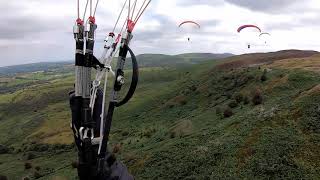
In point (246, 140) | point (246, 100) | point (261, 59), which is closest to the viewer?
point (246, 140)

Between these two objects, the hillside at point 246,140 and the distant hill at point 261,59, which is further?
the distant hill at point 261,59

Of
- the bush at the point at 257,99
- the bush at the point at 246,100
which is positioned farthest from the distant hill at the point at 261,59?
the bush at the point at 257,99

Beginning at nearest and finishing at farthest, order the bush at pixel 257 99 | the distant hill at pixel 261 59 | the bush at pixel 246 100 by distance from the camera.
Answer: the bush at pixel 257 99, the bush at pixel 246 100, the distant hill at pixel 261 59

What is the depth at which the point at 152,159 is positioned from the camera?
31.1 meters

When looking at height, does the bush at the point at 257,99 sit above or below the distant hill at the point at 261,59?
below

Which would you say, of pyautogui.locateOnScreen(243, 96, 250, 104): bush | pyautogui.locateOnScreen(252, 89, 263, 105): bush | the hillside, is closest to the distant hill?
the hillside

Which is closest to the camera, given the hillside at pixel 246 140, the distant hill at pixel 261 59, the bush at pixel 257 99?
the hillside at pixel 246 140

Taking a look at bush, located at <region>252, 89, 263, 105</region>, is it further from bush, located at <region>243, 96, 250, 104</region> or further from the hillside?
bush, located at <region>243, 96, 250, 104</region>

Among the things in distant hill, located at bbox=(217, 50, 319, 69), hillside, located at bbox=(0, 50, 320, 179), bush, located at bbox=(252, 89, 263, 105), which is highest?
distant hill, located at bbox=(217, 50, 319, 69)

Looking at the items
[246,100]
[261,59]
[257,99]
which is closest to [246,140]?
[257,99]

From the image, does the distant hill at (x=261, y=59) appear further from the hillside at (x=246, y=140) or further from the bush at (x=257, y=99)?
the bush at (x=257, y=99)

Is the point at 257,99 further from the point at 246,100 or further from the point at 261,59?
the point at 261,59

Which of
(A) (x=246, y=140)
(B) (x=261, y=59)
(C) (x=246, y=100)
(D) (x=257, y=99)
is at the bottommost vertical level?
(A) (x=246, y=140)

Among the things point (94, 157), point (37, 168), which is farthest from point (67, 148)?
point (94, 157)
